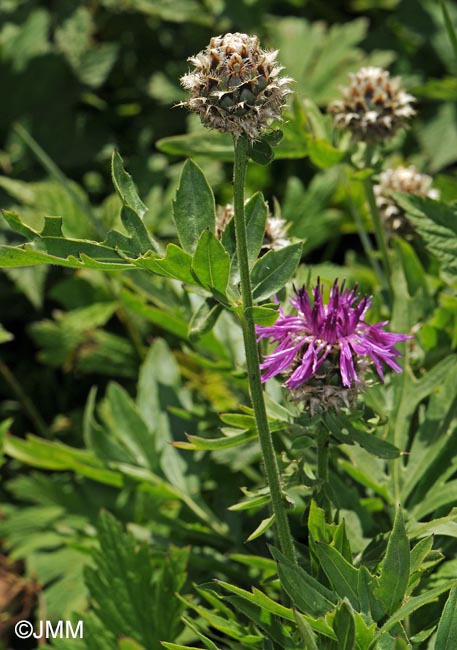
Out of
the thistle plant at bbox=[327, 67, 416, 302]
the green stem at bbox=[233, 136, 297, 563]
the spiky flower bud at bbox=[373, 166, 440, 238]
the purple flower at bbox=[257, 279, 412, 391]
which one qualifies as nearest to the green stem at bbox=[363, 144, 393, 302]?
the thistle plant at bbox=[327, 67, 416, 302]

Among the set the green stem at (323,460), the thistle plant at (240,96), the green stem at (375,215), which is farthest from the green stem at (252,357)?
the green stem at (375,215)

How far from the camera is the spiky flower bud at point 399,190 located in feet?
6.89

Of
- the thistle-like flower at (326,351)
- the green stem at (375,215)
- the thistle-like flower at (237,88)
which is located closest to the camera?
the thistle-like flower at (237,88)

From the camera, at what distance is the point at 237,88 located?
3.58 feet

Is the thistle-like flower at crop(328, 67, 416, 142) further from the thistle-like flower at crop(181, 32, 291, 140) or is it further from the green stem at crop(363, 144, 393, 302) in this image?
the thistle-like flower at crop(181, 32, 291, 140)

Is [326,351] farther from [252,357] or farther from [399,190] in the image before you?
[399,190]

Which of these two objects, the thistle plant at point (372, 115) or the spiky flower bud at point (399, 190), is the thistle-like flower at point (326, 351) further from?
the spiky flower bud at point (399, 190)

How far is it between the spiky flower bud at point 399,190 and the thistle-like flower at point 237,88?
1.02 m

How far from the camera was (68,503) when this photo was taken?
7.20 feet

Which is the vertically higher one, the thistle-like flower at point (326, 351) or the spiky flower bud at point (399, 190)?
the spiky flower bud at point (399, 190)

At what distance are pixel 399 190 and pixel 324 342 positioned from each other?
856mm

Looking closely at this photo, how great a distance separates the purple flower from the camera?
132 centimetres

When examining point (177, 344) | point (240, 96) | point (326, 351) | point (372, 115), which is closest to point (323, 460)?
point (326, 351)

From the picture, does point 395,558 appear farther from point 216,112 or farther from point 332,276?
point 332,276
